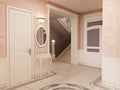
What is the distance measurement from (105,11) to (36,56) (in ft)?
8.13

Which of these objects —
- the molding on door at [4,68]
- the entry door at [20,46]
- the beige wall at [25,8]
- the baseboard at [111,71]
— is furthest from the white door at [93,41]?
the molding on door at [4,68]

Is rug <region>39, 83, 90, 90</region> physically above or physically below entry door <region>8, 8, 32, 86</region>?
below

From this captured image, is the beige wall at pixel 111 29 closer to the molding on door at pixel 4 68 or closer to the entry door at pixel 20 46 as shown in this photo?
the entry door at pixel 20 46

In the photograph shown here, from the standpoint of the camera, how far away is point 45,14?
3.81 meters

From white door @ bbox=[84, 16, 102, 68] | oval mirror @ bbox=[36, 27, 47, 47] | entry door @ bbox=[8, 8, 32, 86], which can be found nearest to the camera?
entry door @ bbox=[8, 8, 32, 86]

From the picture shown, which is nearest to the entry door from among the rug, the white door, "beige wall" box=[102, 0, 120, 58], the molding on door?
the molding on door

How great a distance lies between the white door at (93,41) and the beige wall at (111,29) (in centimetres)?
189

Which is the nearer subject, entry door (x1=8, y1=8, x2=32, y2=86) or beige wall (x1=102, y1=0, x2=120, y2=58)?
beige wall (x1=102, y1=0, x2=120, y2=58)

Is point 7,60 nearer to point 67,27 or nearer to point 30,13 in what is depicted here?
point 30,13

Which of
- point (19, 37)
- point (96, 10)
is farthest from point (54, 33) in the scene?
point (19, 37)

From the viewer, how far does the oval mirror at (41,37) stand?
3595mm

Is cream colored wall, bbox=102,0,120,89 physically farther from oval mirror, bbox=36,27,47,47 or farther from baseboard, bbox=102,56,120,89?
oval mirror, bbox=36,27,47,47

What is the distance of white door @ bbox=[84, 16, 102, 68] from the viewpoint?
16.0 feet

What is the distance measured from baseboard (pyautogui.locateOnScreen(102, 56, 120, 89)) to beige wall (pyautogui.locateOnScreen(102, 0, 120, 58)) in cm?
14
